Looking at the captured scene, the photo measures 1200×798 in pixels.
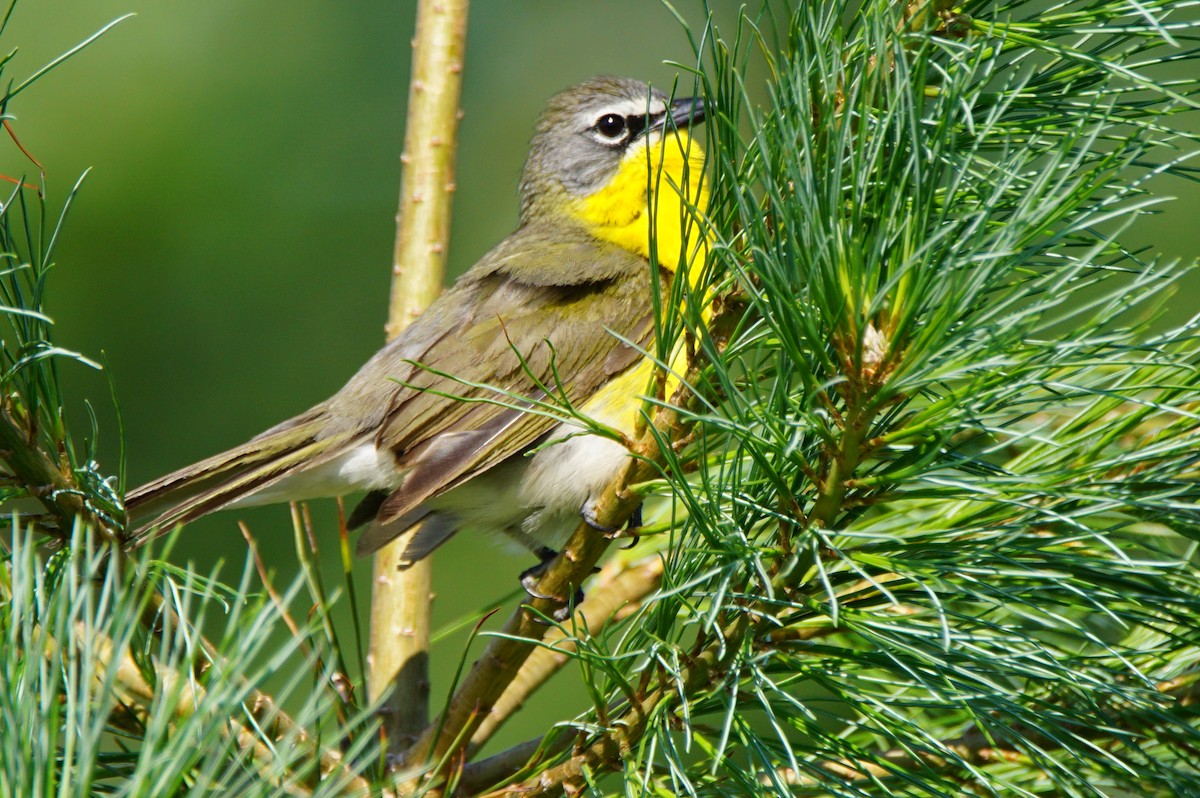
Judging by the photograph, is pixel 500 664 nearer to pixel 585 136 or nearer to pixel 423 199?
pixel 423 199

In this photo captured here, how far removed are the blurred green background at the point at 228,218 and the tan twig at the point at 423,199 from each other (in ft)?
4.66

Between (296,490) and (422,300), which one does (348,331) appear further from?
(422,300)

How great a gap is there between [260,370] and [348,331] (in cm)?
46

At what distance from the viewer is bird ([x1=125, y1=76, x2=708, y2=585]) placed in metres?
3.15

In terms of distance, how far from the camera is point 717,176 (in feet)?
5.54

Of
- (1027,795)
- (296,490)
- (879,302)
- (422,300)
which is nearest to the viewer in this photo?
(879,302)

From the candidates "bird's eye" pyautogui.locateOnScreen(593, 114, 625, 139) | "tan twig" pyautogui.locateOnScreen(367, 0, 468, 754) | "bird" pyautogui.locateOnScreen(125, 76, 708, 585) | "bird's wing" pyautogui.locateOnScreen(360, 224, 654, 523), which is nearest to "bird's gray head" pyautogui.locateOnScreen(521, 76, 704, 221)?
"bird's eye" pyautogui.locateOnScreen(593, 114, 625, 139)

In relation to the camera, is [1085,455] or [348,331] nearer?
[1085,455]

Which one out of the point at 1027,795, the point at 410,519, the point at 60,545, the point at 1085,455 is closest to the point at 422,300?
the point at 410,519

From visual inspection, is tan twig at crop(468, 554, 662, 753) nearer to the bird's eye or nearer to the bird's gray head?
the bird's gray head

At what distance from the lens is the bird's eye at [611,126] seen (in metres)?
4.50

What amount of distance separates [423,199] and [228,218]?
2.09m

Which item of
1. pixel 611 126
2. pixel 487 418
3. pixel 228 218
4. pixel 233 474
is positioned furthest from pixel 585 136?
pixel 233 474

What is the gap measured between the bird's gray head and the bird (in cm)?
31
